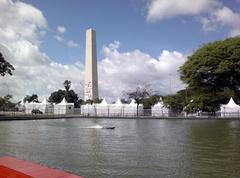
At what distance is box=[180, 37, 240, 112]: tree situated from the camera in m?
59.2

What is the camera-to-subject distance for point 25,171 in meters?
5.61

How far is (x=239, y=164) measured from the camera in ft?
43.8

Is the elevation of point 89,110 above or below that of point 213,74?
below

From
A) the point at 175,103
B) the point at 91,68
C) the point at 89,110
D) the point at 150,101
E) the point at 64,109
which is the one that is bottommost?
the point at 89,110

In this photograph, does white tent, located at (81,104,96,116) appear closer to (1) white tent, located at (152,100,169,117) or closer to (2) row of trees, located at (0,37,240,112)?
(1) white tent, located at (152,100,169,117)

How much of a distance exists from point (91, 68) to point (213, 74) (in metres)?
44.3

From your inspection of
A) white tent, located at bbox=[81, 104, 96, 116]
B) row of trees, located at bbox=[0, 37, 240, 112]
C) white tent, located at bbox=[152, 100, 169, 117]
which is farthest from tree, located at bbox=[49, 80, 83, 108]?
row of trees, located at bbox=[0, 37, 240, 112]

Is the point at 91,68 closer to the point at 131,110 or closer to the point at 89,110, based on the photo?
the point at 89,110

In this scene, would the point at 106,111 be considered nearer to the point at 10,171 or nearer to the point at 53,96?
the point at 53,96

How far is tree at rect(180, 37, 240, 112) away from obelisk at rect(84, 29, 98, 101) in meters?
38.2

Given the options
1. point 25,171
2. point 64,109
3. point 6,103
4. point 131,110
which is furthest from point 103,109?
point 25,171

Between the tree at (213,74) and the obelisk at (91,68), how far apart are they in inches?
1503

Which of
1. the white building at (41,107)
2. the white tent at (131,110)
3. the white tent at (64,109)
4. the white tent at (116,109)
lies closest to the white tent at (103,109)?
the white tent at (116,109)

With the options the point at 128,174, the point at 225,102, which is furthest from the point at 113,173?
the point at 225,102
